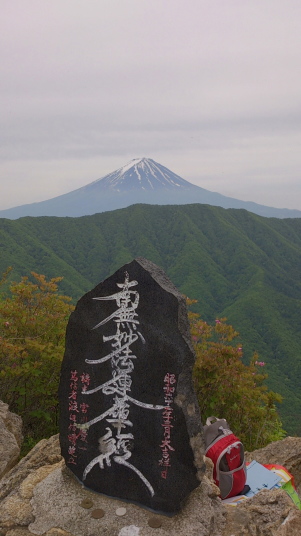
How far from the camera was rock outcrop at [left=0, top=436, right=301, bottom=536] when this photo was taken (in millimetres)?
3844

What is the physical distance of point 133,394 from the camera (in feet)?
13.9

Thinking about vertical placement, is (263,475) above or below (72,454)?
below

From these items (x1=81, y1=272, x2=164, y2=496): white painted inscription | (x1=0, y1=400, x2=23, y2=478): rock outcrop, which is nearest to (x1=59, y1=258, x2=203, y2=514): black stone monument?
(x1=81, y1=272, x2=164, y2=496): white painted inscription

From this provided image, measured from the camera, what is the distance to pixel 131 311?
4.20 meters

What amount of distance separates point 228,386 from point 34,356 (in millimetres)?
3240

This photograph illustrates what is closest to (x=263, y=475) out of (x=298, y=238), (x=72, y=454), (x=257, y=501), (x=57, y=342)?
(x=257, y=501)

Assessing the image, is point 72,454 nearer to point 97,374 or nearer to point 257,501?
point 97,374

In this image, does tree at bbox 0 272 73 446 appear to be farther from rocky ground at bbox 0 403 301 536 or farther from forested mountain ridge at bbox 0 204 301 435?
forested mountain ridge at bbox 0 204 301 435

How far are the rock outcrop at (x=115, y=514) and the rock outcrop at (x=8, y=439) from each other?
0.70 meters

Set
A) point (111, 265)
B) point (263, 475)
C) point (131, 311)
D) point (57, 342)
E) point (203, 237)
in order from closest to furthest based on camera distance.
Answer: point (131, 311)
point (263, 475)
point (57, 342)
point (111, 265)
point (203, 237)

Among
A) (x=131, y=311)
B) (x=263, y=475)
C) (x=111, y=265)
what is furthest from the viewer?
(x=111, y=265)

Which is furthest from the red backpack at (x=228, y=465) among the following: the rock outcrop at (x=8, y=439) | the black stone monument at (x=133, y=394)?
the rock outcrop at (x=8, y=439)

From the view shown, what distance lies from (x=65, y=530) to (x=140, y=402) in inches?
51.3

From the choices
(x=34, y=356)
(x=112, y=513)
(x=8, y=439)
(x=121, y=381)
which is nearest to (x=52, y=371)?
(x=34, y=356)
